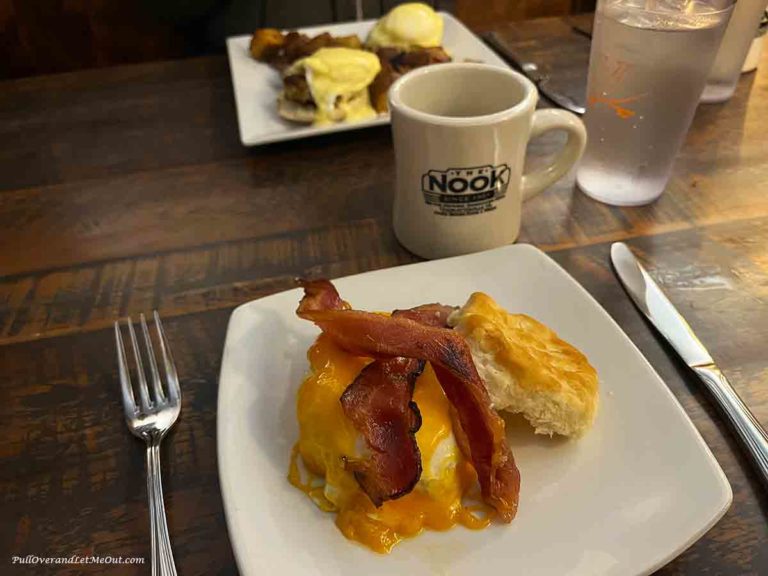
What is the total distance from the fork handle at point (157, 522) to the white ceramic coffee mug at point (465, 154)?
1.50 feet

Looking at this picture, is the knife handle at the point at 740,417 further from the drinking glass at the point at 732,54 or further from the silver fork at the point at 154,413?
the drinking glass at the point at 732,54

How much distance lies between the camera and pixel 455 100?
94cm

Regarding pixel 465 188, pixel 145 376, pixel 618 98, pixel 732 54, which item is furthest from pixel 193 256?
pixel 732 54

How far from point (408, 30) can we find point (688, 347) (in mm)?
990

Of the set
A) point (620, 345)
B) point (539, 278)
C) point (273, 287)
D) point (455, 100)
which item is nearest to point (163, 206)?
point (273, 287)

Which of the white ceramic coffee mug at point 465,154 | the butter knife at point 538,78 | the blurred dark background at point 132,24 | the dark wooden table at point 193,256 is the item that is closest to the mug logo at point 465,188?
the white ceramic coffee mug at point 465,154

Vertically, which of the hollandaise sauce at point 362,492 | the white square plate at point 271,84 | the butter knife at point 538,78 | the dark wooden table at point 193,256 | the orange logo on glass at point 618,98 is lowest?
the dark wooden table at point 193,256

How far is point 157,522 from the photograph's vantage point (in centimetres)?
60

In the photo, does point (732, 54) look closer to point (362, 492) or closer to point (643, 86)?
point (643, 86)

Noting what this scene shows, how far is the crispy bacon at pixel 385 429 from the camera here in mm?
546

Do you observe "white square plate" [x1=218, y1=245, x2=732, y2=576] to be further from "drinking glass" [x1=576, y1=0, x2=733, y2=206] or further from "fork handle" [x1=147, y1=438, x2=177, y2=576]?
"drinking glass" [x1=576, y1=0, x2=733, y2=206]

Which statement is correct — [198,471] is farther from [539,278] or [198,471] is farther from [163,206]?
[163,206]

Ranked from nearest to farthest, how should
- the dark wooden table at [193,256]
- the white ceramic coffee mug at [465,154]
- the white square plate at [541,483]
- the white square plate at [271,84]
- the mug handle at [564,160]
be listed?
the white square plate at [541,483]
the dark wooden table at [193,256]
the white ceramic coffee mug at [465,154]
the mug handle at [564,160]
the white square plate at [271,84]

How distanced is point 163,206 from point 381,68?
1.71ft
